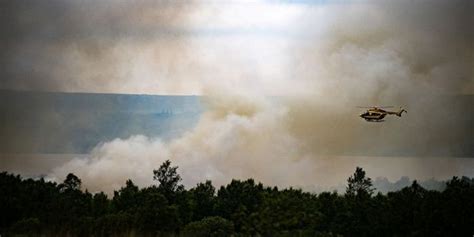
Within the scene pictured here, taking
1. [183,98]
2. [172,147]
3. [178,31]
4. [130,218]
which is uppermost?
[178,31]

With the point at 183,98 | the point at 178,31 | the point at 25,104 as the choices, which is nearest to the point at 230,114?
the point at 183,98

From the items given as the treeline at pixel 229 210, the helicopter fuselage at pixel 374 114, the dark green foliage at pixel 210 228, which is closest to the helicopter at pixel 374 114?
the helicopter fuselage at pixel 374 114

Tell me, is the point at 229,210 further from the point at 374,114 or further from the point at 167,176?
the point at 374,114

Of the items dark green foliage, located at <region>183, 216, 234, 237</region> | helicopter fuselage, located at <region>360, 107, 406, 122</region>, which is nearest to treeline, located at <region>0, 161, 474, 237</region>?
dark green foliage, located at <region>183, 216, 234, 237</region>

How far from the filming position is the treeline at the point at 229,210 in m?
5.10

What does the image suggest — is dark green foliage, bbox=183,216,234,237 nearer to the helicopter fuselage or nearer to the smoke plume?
the smoke plume

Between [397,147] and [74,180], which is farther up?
[397,147]

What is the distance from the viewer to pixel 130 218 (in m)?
5.13

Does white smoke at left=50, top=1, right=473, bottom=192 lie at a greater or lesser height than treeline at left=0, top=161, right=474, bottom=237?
greater

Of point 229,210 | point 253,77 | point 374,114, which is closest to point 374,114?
point 374,114

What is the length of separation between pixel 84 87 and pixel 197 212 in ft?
3.78

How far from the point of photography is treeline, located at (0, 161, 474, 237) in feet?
16.7

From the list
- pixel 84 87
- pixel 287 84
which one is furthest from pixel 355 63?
pixel 84 87

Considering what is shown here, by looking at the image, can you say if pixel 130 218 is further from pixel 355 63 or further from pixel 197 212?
pixel 355 63
